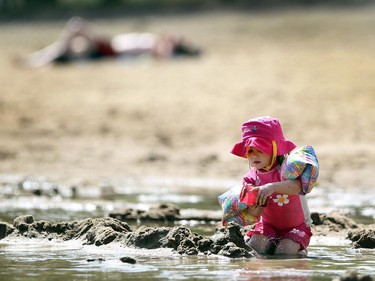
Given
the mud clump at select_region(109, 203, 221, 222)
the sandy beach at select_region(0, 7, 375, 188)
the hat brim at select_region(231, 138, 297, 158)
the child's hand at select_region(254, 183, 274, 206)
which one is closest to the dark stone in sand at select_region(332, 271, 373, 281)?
the child's hand at select_region(254, 183, 274, 206)

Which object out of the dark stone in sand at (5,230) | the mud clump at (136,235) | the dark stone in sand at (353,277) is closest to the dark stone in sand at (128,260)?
the mud clump at (136,235)

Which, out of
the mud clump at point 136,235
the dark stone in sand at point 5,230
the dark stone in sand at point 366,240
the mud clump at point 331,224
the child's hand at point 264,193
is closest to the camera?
the child's hand at point 264,193

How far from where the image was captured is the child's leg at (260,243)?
699 centimetres

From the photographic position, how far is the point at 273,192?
671cm

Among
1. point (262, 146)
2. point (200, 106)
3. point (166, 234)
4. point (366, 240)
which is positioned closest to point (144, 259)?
point (166, 234)

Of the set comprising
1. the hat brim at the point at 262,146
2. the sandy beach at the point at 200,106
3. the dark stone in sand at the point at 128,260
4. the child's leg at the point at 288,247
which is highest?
the sandy beach at the point at 200,106

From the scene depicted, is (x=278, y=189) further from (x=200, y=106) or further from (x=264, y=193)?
(x=200, y=106)

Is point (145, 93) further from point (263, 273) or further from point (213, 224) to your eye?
point (263, 273)

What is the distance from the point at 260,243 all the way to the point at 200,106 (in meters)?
8.99

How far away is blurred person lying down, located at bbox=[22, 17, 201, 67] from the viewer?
21312mm

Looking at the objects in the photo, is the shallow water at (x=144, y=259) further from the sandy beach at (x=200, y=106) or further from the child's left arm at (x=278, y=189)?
the sandy beach at (x=200, y=106)

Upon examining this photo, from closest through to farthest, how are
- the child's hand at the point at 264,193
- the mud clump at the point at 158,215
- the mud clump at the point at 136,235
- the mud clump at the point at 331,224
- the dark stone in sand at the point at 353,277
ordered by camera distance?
the dark stone in sand at the point at 353,277 < the child's hand at the point at 264,193 < the mud clump at the point at 136,235 < the mud clump at the point at 331,224 < the mud clump at the point at 158,215

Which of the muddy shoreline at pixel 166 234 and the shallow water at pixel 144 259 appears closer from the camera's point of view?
the shallow water at pixel 144 259

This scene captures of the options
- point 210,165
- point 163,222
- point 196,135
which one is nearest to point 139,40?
point 196,135
